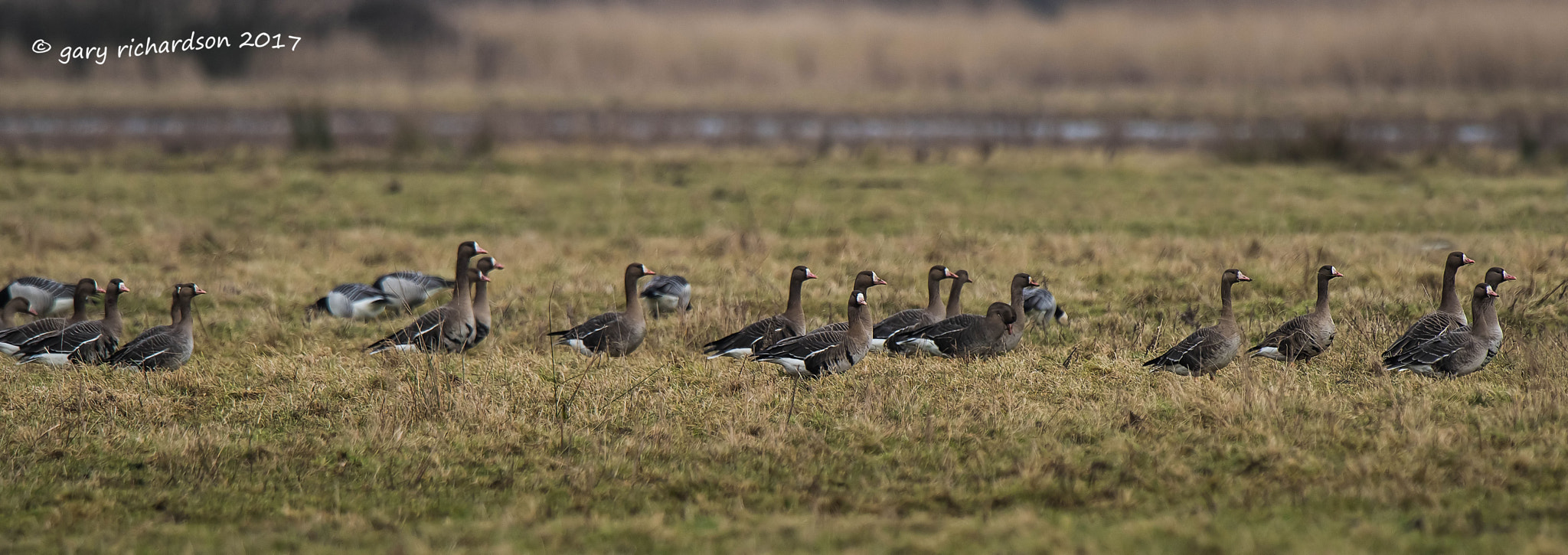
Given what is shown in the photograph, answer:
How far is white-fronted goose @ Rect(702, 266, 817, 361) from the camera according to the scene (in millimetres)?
9992

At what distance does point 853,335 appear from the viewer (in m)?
9.52

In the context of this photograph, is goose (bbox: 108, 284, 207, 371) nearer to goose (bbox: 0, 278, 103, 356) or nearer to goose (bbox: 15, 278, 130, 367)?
goose (bbox: 15, 278, 130, 367)

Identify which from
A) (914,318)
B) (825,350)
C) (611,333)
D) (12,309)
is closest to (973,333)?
(914,318)

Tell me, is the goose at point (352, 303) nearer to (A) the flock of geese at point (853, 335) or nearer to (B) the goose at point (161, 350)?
(A) the flock of geese at point (853, 335)

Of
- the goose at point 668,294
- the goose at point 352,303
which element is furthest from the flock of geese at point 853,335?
the goose at point 352,303

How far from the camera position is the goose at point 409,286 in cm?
1280

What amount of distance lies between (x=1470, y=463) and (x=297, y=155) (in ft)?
86.5

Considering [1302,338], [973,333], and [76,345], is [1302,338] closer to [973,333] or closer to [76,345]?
[973,333]

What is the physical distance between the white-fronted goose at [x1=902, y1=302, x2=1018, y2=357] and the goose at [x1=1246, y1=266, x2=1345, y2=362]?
1.94 meters

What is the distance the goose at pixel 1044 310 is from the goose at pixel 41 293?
377 inches

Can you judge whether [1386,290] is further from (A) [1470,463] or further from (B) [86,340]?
(B) [86,340]

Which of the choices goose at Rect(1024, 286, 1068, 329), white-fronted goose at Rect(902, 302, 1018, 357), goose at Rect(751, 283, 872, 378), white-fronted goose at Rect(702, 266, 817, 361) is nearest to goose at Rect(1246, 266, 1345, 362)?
white-fronted goose at Rect(902, 302, 1018, 357)

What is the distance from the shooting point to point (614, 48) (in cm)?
5569

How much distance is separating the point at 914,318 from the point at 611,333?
2663 mm
